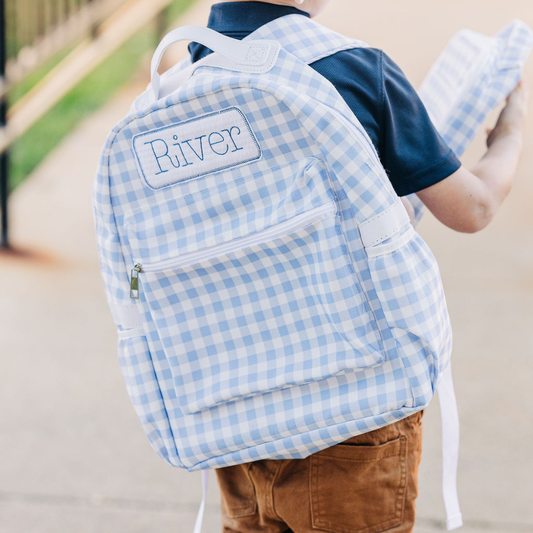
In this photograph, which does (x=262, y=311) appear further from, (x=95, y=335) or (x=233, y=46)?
(x=95, y=335)

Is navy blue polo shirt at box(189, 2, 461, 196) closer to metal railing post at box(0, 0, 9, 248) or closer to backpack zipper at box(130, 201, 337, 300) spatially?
backpack zipper at box(130, 201, 337, 300)

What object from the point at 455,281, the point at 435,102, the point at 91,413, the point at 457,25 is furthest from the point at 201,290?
the point at 457,25

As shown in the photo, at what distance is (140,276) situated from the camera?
1444mm

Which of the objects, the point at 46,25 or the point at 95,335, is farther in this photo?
the point at 46,25

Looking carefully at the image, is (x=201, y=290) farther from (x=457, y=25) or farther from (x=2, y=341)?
(x=457, y=25)

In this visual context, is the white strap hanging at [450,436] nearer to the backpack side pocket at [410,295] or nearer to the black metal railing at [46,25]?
the backpack side pocket at [410,295]

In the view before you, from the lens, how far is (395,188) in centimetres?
143

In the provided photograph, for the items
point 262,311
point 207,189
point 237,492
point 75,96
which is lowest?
point 75,96

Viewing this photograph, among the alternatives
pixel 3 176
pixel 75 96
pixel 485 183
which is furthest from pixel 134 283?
pixel 75 96

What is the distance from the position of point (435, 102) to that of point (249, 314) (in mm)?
777

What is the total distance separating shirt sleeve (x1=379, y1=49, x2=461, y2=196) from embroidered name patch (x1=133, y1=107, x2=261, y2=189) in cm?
24

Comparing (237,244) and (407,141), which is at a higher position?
(407,141)

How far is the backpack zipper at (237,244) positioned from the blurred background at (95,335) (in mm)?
1362

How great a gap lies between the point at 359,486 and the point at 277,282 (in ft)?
1.52
